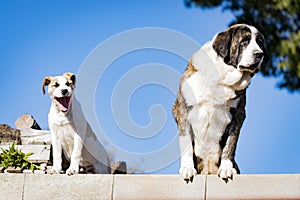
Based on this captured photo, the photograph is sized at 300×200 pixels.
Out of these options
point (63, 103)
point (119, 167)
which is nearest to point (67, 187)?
point (63, 103)

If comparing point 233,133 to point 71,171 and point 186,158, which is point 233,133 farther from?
point 71,171

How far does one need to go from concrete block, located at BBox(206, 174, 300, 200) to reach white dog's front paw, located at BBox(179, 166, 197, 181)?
147 mm

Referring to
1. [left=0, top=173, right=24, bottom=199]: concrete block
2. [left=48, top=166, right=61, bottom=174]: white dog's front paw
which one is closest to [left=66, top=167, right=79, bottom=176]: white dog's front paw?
[left=48, top=166, right=61, bottom=174]: white dog's front paw

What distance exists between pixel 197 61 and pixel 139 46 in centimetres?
61

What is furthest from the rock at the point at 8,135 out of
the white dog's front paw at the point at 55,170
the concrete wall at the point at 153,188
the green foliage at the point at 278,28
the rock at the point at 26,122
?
the green foliage at the point at 278,28

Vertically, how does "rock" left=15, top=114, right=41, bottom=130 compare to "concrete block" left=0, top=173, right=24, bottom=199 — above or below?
above

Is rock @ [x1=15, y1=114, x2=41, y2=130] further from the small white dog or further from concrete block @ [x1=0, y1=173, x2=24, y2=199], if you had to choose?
concrete block @ [x1=0, y1=173, x2=24, y2=199]

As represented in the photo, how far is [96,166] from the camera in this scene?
5.00 metres

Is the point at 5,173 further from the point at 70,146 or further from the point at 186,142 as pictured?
the point at 186,142

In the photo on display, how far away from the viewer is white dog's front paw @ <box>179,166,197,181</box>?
4.32m

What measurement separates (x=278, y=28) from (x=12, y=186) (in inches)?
205

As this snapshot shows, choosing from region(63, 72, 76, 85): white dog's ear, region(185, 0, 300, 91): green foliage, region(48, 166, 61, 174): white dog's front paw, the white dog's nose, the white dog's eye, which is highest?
region(185, 0, 300, 91): green foliage

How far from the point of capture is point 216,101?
462cm

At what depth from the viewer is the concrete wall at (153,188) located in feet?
13.8
